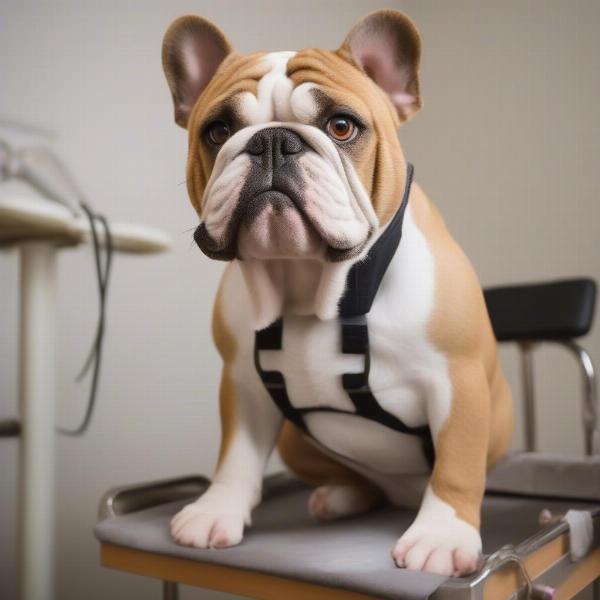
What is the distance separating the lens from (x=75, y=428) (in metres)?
1.25

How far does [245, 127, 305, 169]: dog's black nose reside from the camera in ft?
1.94

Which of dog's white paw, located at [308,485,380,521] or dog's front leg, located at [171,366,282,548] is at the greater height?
dog's front leg, located at [171,366,282,548]

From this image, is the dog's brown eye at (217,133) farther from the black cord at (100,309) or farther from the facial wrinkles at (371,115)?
the black cord at (100,309)

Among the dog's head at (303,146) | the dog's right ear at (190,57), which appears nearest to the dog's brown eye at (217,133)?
the dog's head at (303,146)

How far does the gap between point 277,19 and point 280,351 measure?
728mm

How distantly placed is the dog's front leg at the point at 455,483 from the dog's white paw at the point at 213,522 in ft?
0.55

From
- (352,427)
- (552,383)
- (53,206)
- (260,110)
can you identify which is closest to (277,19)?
(53,206)

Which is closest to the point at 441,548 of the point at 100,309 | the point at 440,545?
the point at 440,545

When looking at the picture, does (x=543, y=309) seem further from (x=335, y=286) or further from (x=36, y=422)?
(x=36, y=422)

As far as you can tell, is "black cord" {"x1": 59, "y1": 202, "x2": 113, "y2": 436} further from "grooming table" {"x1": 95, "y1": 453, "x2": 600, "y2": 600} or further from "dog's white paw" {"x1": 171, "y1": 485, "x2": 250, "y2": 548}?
"dog's white paw" {"x1": 171, "y1": 485, "x2": 250, "y2": 548}

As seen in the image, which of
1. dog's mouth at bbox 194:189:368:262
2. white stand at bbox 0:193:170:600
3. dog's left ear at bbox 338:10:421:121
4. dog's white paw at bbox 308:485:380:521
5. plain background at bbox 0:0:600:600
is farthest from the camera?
plain background at bbox 0:0:600:600

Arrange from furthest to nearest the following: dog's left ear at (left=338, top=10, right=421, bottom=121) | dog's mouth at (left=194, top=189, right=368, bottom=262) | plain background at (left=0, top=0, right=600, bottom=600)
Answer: plain background at (left=0, top=0, right=600, bottom=600) → dog's left ear at (left=338, top=10, right=421, bottom=121) → dog's mouth at (left=194, top=189, right=368, bottom=262)

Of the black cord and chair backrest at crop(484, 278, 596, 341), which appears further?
chair backrest at crop(484, 278, 596, 341)

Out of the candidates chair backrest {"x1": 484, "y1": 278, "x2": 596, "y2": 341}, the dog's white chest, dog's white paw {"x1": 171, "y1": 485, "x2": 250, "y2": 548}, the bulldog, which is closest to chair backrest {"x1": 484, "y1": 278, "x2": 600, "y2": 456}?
chair backrest {"x1": 484, "y1": 278, "x2": 596, "y2": 341}
